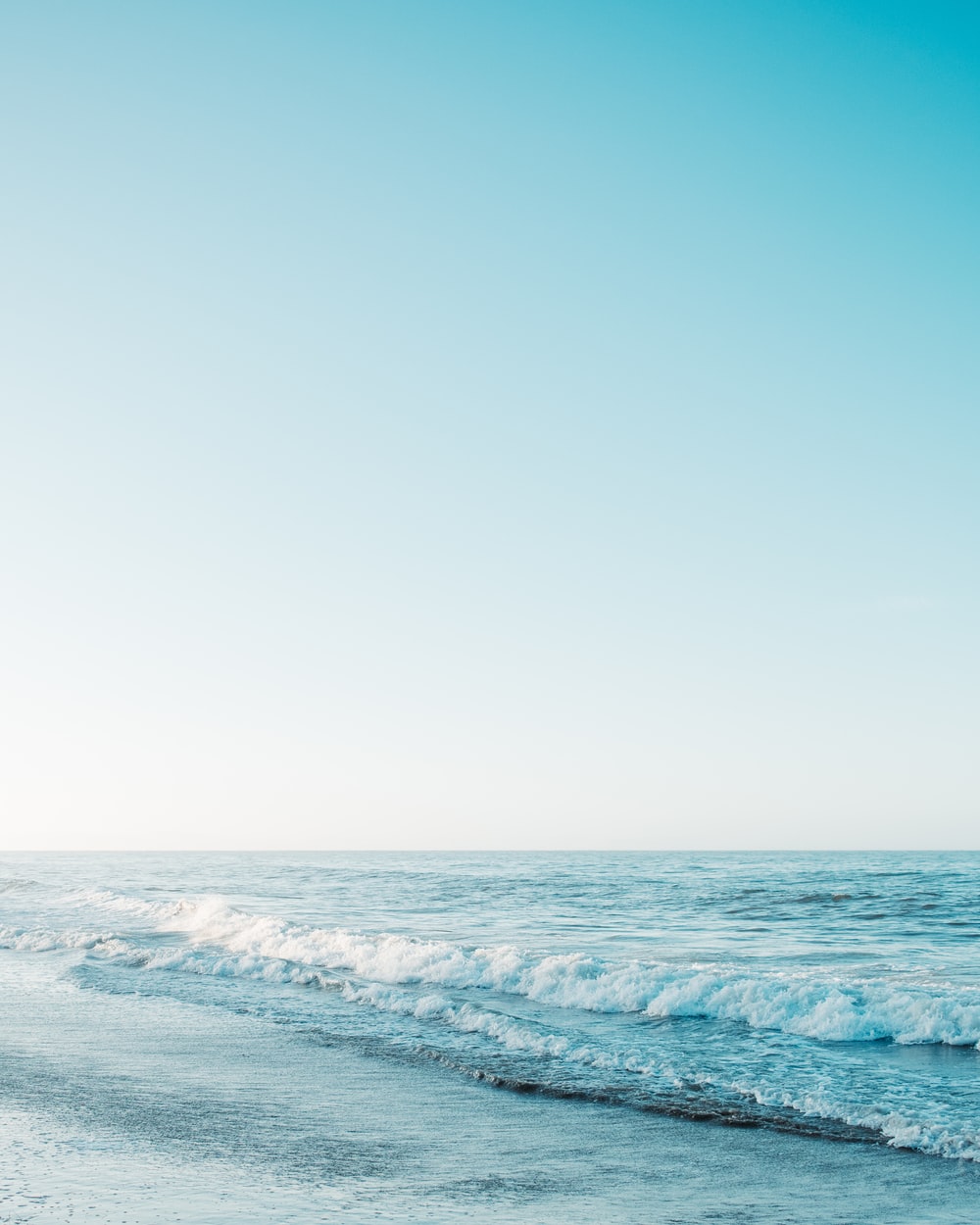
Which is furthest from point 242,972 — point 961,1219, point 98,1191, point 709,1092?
point 961,1219

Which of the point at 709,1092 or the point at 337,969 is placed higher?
the point at 709,1092

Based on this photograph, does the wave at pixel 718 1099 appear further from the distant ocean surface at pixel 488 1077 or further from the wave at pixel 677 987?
the wave at pixel 677 987

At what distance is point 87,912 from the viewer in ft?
103

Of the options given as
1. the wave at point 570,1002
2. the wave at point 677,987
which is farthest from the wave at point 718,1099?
the wave at point 677,987

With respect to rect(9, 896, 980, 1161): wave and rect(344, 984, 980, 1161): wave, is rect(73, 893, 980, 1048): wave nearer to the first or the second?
rect(9, 896, 980, 1161): wave

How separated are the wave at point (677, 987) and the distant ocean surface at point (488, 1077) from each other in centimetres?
6

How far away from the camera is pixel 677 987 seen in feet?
48.4

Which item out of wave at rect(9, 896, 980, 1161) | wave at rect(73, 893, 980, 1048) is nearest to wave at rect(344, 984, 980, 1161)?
wave at rect(9, 896, 980, 1161)

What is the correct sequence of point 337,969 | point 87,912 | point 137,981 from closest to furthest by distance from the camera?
A: point 137,981
point 337,969
point 87,912

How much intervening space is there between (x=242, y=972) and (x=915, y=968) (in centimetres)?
1355

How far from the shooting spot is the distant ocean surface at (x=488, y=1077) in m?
6.61

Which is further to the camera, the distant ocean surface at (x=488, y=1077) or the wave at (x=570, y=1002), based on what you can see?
the wave at (x=570, y=1002)

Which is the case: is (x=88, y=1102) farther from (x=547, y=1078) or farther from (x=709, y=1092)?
(x=709, y=1092)

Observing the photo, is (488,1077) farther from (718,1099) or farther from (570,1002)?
(570,1002)
